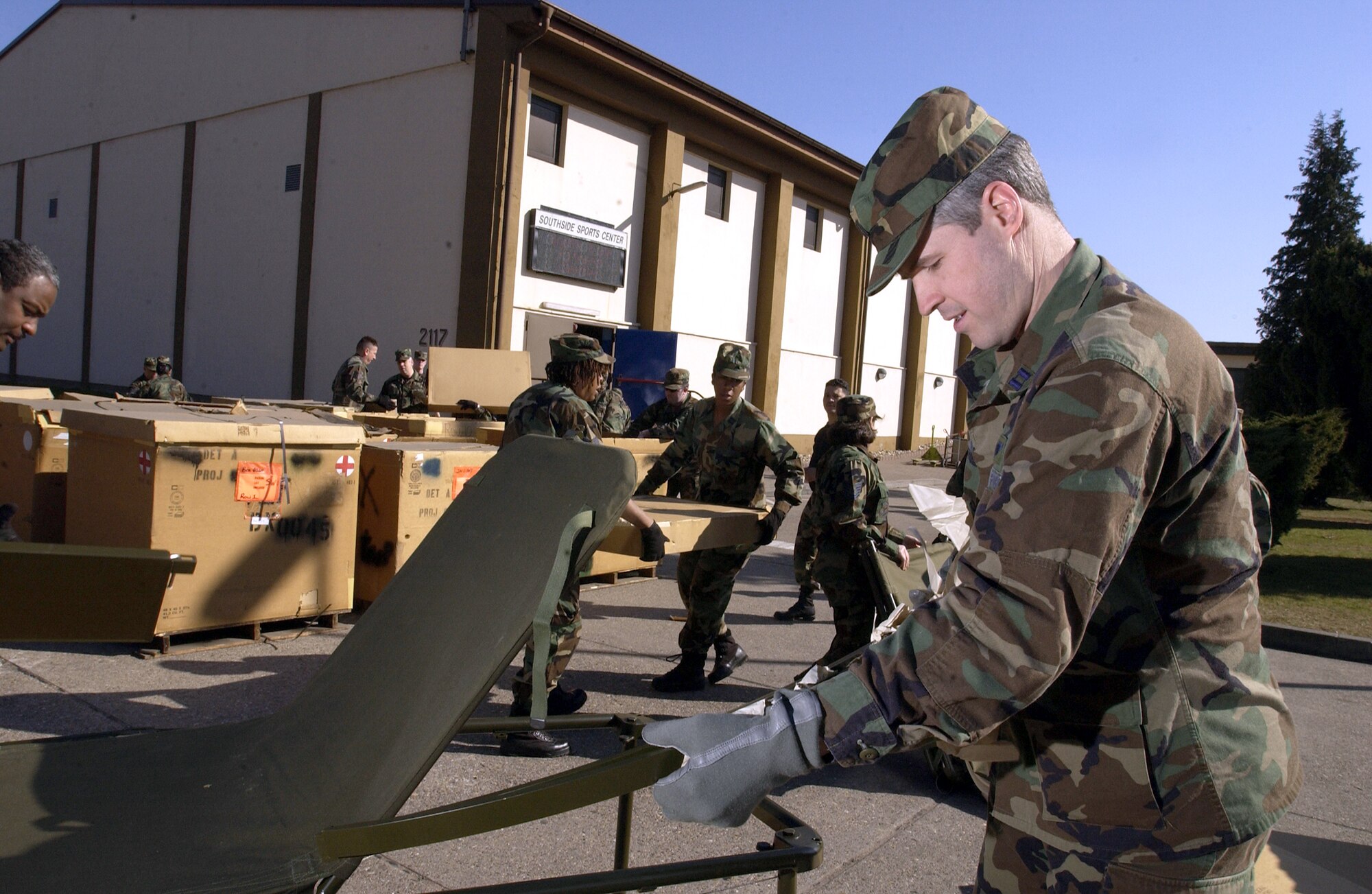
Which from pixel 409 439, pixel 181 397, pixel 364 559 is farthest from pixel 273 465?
pixel 181 397

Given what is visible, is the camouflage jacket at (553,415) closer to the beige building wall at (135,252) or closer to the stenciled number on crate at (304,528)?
the stenciled number on crate at (304,528)

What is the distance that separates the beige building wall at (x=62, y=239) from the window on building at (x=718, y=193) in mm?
15002

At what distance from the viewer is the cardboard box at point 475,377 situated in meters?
9.73

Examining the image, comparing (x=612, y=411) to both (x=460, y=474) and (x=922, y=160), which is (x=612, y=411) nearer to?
(x=460, y=474)

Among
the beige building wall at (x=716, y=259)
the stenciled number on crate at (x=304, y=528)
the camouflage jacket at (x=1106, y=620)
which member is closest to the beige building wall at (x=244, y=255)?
the beige building wall at (x=716, y=259)

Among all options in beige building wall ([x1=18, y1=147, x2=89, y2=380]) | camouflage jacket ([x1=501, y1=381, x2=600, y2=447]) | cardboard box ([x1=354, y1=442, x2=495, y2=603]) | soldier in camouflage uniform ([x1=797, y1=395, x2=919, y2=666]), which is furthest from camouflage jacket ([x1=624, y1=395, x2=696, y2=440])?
beige building wall ([x1=18, y1=147, x2=89, y2=380])

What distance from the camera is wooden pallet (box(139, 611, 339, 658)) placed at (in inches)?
195

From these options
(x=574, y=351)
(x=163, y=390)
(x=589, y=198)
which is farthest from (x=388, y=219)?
(x=574, y=351)

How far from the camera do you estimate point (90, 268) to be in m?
22.0

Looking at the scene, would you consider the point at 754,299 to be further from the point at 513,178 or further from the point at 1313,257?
the point at 1313,257

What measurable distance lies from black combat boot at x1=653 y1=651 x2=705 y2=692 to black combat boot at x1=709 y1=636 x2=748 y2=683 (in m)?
0.11

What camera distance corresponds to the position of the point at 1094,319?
1.22 metres

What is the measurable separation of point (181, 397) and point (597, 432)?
9.29 m

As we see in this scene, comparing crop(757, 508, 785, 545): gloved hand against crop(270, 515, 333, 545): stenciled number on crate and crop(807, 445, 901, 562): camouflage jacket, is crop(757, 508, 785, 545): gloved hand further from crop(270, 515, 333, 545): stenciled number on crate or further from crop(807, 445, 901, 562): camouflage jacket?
crop(270, 515, 333, 545): stenciled number on crate
